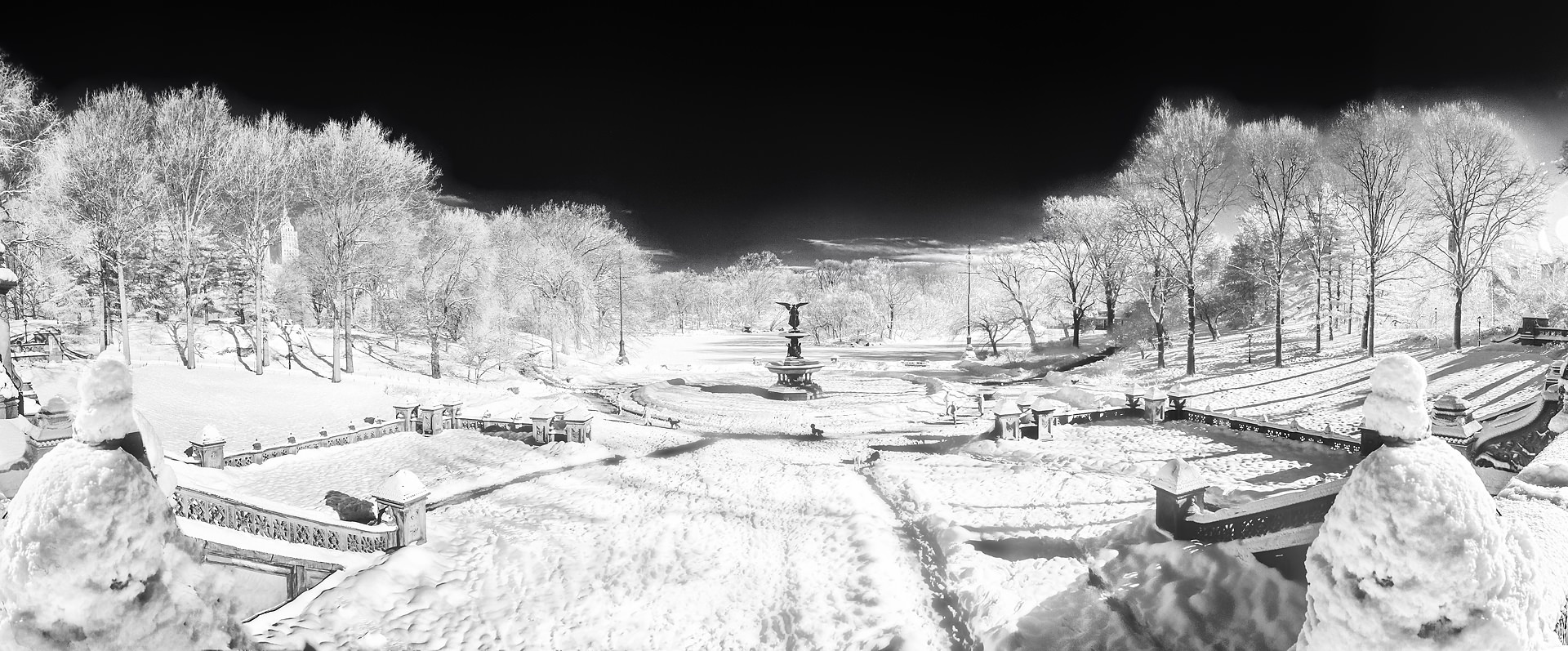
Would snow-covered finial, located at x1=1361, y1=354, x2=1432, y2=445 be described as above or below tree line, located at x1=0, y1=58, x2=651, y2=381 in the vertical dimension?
A: below

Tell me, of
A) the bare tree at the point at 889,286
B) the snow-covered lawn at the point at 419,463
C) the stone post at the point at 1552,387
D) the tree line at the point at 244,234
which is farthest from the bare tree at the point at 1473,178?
the bare tree at the point at 889,286

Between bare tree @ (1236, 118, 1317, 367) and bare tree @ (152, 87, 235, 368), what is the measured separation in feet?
125

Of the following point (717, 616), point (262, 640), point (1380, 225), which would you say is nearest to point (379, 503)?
point (262, 640)

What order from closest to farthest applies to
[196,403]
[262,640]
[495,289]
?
[262,640], [196,403], [495,289]

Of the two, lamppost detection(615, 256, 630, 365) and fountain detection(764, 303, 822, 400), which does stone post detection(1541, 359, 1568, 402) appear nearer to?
fountain detection(764, 303, 822, 400)

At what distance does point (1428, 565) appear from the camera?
3.53 meters

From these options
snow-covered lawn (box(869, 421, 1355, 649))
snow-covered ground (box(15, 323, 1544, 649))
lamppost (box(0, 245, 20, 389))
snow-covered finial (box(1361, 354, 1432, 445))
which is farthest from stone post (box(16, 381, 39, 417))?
snow-covered finial (box(1361, 354, 1432, 445))

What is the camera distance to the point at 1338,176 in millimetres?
25781

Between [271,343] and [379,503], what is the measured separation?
29.5 m

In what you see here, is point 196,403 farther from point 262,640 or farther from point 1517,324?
point 1517,324

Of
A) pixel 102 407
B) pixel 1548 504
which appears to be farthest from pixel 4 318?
pixel 1548 504

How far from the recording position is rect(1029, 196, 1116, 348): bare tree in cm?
3750

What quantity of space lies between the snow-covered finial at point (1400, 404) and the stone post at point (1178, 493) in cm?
435

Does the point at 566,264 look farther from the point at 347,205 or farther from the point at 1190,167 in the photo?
the point at 1190,167
